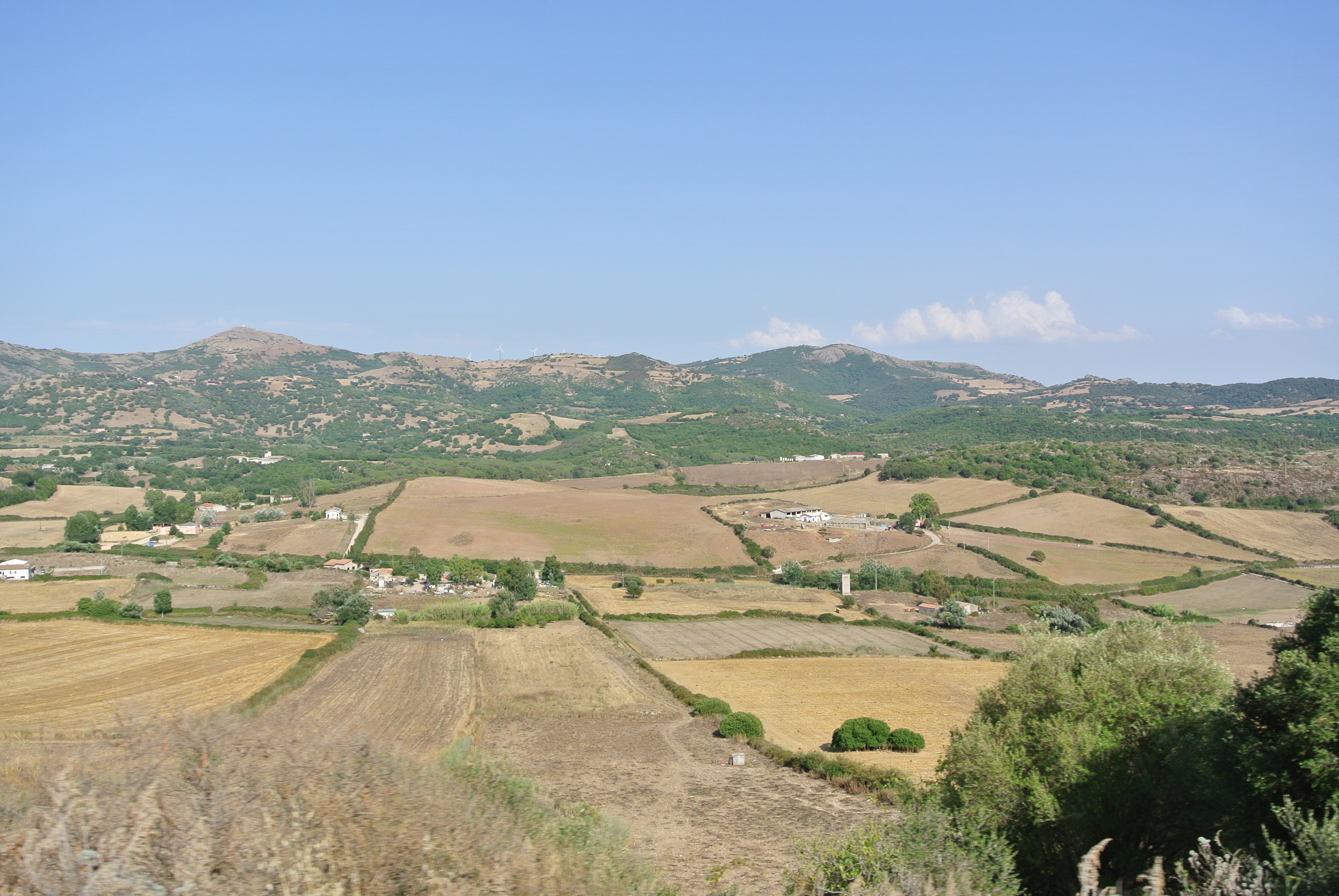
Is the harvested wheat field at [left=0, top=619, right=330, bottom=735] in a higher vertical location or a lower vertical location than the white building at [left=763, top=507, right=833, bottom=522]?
lower

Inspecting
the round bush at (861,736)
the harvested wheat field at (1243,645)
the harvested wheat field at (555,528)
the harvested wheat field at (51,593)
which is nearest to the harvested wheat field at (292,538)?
the harvested wheat field at (555,528)

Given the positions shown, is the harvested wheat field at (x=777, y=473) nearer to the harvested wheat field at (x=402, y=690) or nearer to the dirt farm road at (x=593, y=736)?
the dirt farm road at (x=593, y=736)

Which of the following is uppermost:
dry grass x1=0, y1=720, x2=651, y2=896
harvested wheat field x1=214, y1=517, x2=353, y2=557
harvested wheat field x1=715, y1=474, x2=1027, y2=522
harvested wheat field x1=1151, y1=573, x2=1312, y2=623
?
dry grass x1=0, y1=720, x2=651, y2=896

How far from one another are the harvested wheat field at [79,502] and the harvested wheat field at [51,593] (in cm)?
3608

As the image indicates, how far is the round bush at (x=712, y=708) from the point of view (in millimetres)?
32312

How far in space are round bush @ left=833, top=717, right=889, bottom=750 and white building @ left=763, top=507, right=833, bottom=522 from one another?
59777 mm

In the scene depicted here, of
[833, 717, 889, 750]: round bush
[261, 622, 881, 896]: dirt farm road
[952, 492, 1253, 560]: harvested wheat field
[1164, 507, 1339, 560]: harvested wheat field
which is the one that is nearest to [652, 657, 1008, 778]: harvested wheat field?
[833, 717, 889, 750]: round bush

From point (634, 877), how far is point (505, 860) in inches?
80.7

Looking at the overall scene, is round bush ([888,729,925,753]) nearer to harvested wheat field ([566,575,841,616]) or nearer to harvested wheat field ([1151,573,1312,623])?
harvested wheat field ([566,575,841,616])

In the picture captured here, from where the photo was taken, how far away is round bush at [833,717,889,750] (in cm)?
2812

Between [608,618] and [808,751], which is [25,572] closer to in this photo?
[608,618]

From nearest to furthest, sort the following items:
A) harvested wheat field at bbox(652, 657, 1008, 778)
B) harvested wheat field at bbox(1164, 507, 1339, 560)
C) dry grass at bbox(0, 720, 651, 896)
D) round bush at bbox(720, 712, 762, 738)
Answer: dry grass at bbox(0, 720, 651, 896) < round bush at bbox(720, 712, 762, 738) < harvested wheat field at bbox(652, 657, 1008, 778) < harvested wheat field at bbox(1164, 507, 1339, 560)

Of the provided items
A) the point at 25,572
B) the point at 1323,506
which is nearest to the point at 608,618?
the point at 25,572

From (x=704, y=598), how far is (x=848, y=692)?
2753 centimetres
